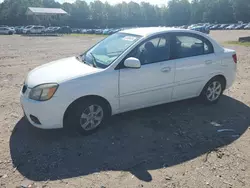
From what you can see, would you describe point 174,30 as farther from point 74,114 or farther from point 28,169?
point 28,169

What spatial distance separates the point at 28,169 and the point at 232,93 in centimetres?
529

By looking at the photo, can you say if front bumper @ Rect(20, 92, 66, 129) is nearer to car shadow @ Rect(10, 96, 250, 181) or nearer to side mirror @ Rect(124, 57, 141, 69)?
A: car shadow @ Rect(10, 96, 250, 181)

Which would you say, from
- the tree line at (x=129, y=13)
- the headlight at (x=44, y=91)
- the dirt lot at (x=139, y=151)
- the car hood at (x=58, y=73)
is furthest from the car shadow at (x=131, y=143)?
the tree line at (x=129, y=13)

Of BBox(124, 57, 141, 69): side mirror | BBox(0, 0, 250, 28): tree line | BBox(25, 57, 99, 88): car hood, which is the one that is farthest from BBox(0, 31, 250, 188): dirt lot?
BBox(0, 0, 250, 28): tree line

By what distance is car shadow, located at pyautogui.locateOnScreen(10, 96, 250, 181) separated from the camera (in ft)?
11.9

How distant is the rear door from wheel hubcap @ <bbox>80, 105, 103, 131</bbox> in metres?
1.62

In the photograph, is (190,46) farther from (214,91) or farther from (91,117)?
(91,117)

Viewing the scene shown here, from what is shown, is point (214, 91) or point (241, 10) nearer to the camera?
point (214, 91)

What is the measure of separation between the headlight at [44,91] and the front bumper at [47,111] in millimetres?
67

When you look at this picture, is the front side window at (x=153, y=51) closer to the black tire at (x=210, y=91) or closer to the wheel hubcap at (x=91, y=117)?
the wheel hubcap at (x=91, y=117)

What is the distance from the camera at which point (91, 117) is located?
4.38 metres

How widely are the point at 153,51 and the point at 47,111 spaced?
2203mm

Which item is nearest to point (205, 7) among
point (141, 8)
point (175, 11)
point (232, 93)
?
point (175, 11)

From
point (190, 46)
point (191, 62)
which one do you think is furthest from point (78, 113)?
point (190, 46)
